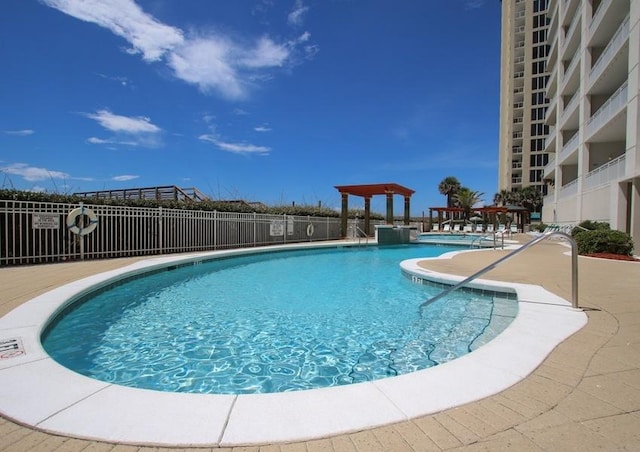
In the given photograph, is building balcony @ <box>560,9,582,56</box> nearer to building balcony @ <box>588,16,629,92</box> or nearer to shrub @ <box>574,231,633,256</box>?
building balcony @ <box>588,16,629,92</box>

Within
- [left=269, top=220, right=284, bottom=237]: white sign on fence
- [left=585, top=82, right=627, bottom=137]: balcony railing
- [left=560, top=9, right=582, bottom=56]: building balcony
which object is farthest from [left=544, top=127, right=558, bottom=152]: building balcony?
[left=269, top=220, right=284, bottom=237]: white sign on fence

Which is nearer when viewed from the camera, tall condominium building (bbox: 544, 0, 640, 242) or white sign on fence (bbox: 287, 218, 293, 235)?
tall condominium building (bbox: 544, 0, 640, 242)

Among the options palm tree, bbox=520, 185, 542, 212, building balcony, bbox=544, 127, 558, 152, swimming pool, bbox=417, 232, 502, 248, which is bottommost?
swimming pool, bbox=417, 232, 502, 248

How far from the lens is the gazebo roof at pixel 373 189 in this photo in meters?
20.3

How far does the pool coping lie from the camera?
178 centimetres

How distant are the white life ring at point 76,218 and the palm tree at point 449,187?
165 feet

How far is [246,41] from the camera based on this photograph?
1235 cm

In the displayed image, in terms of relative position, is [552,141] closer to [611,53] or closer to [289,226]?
[611,53]

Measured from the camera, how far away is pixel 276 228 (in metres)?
17.1

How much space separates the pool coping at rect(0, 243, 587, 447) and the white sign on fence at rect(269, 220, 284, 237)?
13891 mm

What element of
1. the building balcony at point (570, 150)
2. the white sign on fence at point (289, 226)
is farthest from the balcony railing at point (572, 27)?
the white sign on fence at point (289, 226)

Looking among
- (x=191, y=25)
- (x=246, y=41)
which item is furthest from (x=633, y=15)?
(x=191, y=25)

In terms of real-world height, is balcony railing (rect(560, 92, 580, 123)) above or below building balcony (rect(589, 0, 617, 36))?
below

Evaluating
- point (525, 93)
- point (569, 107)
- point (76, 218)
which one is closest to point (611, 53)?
point (569, 107)
